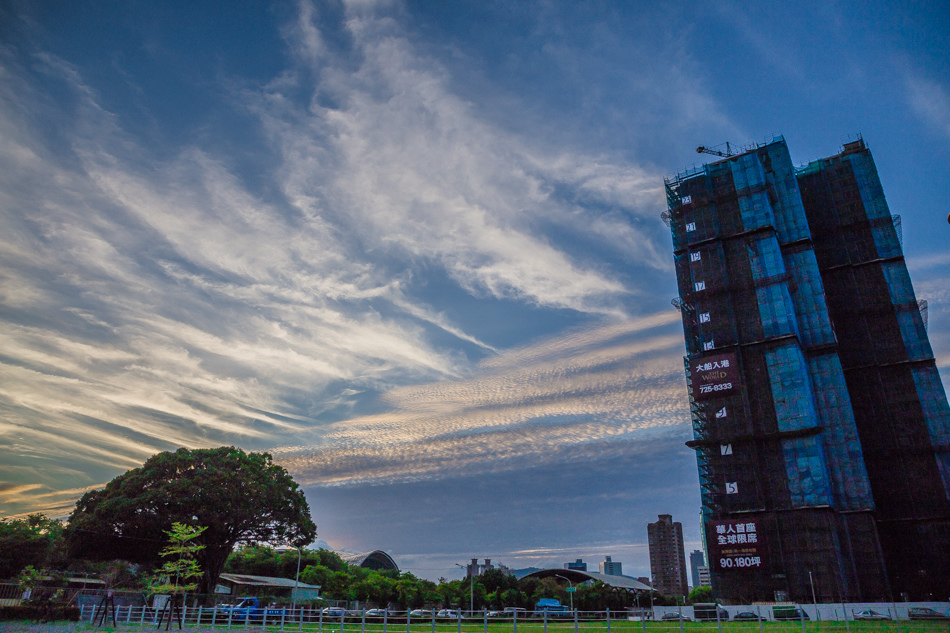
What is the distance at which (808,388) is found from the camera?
257 feet

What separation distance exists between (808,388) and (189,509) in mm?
75061

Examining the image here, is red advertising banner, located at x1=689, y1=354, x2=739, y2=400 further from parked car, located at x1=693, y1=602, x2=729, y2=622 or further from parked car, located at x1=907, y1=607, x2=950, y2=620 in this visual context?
parked car, located at x1=907, y1=607, x2=950, y2=620

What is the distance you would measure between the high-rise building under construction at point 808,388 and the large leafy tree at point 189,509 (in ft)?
181

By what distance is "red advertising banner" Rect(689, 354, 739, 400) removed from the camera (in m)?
81.5

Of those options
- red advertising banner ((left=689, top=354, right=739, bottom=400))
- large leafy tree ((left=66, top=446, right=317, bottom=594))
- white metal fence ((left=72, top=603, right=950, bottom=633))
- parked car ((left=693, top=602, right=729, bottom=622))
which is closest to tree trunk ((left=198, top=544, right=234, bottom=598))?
large leafy tree ((left=66, top=446, right=317, bottom=594))

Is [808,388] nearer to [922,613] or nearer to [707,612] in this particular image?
[922,613]

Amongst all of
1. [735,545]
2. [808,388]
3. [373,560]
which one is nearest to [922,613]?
[735,545]

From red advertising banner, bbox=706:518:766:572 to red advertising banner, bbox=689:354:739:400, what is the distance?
16.7 metres

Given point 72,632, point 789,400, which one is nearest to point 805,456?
point 789,400

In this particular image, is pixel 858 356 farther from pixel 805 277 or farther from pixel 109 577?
pixel 109 577

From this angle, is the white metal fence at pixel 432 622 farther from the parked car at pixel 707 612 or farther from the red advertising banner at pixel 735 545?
the red advertising banner at pixel 735 545

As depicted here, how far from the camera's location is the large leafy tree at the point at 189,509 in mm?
56906

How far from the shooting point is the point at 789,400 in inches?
3081

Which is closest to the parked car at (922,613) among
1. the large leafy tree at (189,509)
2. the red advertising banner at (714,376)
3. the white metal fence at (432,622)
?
the white metal fence at (432,622)
